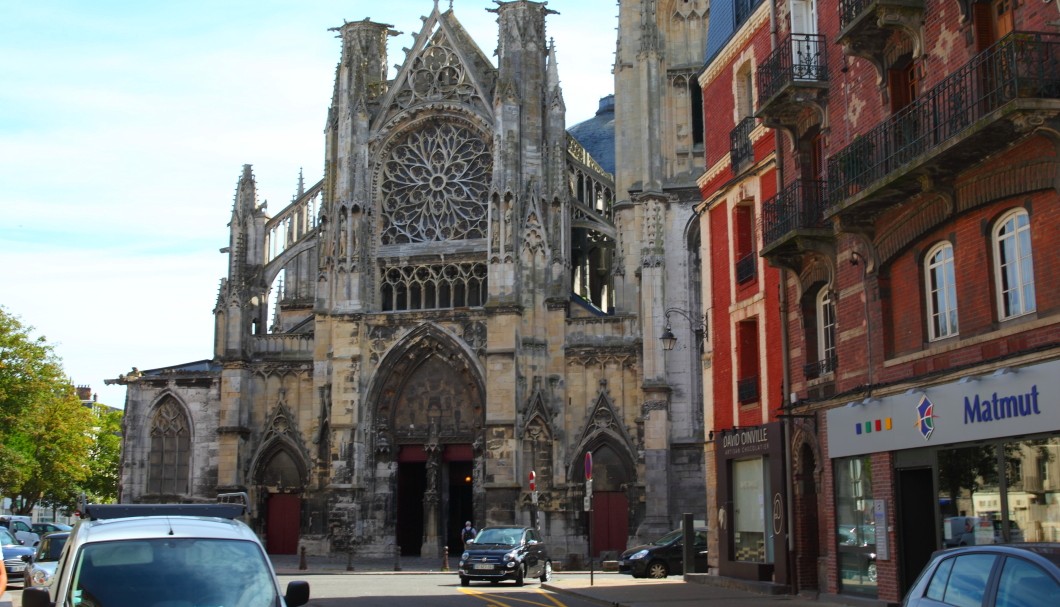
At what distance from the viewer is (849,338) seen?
19109 millimetres

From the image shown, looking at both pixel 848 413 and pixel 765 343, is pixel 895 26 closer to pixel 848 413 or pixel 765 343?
pixel 848 413

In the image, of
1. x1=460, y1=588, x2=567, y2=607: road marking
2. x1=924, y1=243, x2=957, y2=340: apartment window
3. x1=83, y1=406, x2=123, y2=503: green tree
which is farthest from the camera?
x1=83, y1=406, x2=123, y2=503: green tree

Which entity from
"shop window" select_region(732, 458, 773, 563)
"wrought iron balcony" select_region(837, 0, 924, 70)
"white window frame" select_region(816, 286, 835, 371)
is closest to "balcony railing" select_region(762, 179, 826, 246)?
"white window frame" select_region(816, 286, 835, 371)

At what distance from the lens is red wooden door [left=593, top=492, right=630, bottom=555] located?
41969mm

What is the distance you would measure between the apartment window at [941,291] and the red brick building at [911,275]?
3 centimetres

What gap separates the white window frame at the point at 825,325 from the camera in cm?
2061

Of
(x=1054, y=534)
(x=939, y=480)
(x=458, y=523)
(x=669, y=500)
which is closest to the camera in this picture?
(x=1054, y=534)

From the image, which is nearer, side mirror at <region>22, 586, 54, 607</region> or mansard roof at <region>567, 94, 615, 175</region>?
side mirror at <region>22, 586, 54, 607</region>

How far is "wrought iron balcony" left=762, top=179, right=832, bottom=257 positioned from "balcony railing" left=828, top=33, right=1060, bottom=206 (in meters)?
0.83

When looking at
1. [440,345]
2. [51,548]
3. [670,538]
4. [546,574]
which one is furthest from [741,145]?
[440,345]

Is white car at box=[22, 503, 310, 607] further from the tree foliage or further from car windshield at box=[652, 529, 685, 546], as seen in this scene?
the tree foliage

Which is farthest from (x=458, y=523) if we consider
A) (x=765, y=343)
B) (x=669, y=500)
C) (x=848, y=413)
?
(x=848, y=413)

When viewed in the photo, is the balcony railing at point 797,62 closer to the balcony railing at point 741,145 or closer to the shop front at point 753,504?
the balcony railing at point 741,145

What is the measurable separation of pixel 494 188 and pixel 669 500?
12.3 meters
